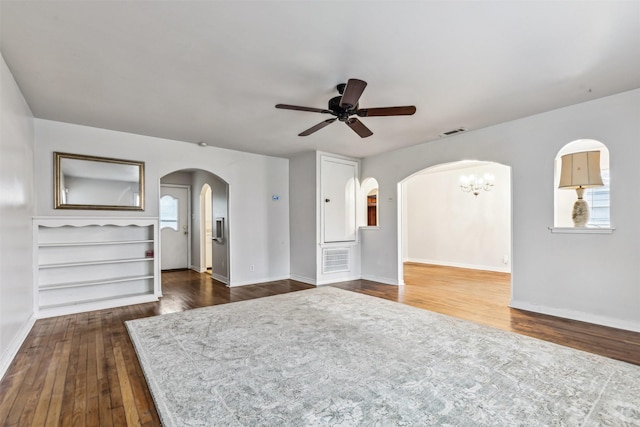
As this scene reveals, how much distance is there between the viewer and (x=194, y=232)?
316 inches

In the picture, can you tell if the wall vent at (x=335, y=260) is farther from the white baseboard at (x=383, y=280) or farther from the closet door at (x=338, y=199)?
the white baseboard at (x=383, y=280)

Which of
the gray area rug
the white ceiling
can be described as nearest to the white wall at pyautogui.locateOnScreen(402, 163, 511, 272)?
the white ceiling

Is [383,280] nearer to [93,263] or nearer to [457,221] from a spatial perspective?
[457,221]

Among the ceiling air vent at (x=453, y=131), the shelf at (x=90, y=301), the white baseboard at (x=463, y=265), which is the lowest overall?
the white baseboard at (x=463, y=265)

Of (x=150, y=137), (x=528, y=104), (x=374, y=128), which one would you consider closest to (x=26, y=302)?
(x=150, y=137)

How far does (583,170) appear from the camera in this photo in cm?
378

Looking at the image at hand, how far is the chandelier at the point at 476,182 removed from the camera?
7.42 meters

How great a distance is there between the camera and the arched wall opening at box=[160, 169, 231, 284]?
20.7 ft

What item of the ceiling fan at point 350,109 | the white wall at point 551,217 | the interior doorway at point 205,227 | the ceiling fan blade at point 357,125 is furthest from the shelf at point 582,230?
the interior doorway at point 205,227

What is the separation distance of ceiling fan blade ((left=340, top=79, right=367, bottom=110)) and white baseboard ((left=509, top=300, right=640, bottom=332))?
3562 mm

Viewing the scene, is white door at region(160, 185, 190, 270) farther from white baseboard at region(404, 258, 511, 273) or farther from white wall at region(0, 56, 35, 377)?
white baseboard at region(404, 258, 511, 273)

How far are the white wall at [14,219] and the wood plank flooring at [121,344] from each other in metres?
0.26

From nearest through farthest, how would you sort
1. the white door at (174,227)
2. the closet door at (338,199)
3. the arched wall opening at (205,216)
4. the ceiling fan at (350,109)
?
1. the ceiling fan at (350,109)
2. the closet door at (338,199)
3. the arched wall opening at (205,216)
4. the white door at (174,227)

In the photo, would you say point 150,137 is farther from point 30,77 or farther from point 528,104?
point 528,104
